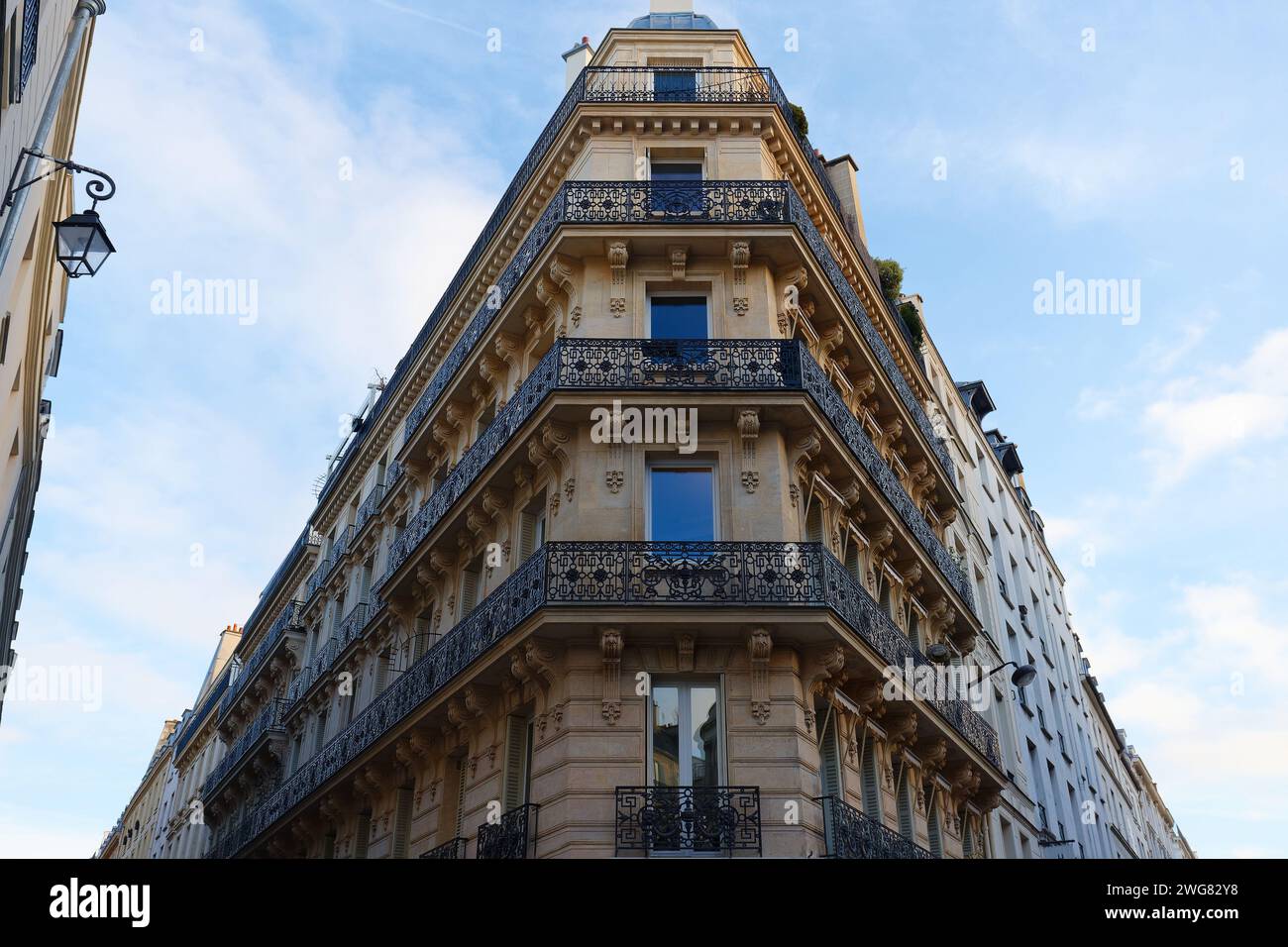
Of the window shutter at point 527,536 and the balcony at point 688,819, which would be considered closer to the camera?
the balcony at point 688,819

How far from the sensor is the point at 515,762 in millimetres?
14297

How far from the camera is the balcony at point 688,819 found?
11875 mm

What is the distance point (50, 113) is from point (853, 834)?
12254 millimetres

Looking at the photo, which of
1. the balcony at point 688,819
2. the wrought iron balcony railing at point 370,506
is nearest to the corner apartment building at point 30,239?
the wrought iron balcony railing at point 370,506

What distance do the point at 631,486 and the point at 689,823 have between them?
15.1 ft

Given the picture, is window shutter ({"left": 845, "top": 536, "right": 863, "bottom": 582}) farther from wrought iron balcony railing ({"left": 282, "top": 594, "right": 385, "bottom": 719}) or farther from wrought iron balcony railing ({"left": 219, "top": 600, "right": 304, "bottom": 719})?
wrought iron balcony railing ({"left": 219, "top": 600, "right": 304, "bottom": 719})

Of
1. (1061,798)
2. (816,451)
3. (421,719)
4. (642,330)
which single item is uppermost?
(642,330)

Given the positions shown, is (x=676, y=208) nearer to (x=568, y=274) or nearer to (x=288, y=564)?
(x=568, y=274)

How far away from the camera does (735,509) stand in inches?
563

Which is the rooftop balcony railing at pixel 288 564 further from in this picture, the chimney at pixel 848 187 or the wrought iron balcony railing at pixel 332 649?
the chimney at pixel 848 187

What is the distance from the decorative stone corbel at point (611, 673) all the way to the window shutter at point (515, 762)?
2.00 meters

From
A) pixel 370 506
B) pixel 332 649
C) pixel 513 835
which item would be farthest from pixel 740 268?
pixel 332 649
